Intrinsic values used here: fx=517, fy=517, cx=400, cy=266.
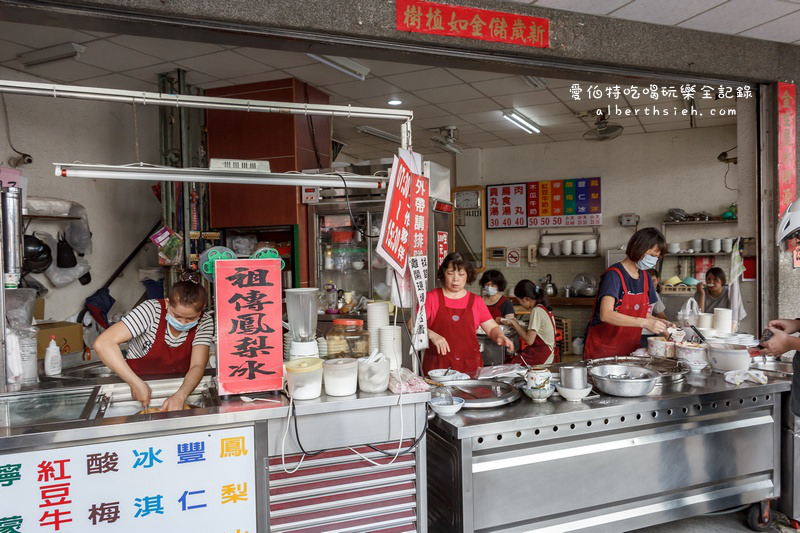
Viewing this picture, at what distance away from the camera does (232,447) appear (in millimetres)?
2018

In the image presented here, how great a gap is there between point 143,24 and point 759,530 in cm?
454

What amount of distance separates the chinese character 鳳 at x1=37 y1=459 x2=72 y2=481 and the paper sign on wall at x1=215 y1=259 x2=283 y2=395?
0.59 m

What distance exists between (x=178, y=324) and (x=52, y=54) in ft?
11.0

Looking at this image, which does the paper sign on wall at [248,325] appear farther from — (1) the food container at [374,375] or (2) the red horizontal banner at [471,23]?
(2) the red horizontal banner at [471,23]

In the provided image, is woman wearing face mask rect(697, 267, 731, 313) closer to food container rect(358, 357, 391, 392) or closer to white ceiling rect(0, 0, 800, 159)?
white ceiling rect(0, 0, 800, 159)

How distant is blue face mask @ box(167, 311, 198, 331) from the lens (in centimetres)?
282

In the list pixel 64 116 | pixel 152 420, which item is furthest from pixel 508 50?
pixel 64 116

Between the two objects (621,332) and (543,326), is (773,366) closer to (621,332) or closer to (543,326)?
(621,332)

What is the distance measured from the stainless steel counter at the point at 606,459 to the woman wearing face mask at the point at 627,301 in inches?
28.7

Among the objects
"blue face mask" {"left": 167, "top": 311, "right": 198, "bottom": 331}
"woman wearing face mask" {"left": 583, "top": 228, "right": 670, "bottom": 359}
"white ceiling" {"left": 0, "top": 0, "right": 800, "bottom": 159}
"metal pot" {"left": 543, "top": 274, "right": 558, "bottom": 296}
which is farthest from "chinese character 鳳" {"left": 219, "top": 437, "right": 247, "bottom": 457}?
"metal pot" {"left": 543, "top": 274, "right": 558, "bottom": 296}

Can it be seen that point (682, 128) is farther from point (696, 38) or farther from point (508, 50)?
point (508, 50)

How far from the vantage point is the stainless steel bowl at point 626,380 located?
8.69ft

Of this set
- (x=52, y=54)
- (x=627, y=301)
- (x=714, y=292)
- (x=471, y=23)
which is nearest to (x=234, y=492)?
(x=627, y=301)

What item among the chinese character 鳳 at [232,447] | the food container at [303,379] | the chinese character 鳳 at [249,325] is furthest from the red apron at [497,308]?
the chinese character 鳳 at [232,447]
